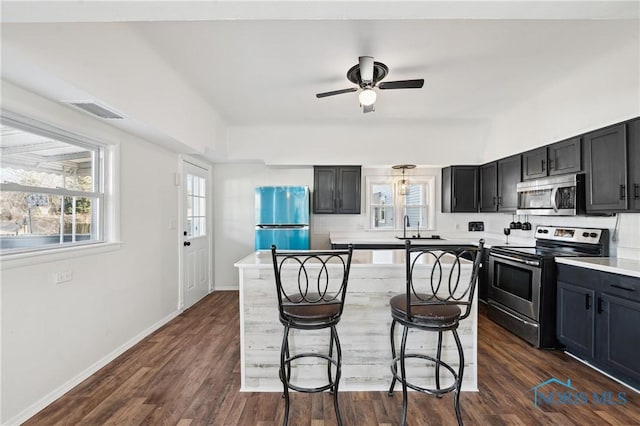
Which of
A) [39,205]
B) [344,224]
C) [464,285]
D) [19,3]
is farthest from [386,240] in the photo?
[19,3]

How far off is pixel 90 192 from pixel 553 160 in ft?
15.3

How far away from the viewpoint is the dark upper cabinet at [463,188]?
192 inches

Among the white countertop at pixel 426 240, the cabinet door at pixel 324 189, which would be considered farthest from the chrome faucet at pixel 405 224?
the cabinet door at pixel 324 189

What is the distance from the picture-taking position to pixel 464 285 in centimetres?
231

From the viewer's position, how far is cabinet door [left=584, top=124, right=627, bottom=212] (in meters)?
2.53

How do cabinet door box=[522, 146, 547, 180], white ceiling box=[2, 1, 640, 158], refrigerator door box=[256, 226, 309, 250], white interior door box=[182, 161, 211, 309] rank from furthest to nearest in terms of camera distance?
1. refrigerator door box=[256, 226, 309, 250]
2. white interior door box=[182, 161, 211, 309]
3. cabinet door box=[522, 146, 547, 180]
4. white ceiling box=[2, 1, 640, 158]

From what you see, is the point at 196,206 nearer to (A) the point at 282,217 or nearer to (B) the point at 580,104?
(A) the point at 282,217

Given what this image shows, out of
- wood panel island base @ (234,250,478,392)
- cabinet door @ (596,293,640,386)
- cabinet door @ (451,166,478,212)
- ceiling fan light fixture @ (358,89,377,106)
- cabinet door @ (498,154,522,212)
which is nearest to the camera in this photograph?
cabinet door @ (596,293,640,386)

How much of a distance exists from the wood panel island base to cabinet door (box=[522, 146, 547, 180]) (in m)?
2.10

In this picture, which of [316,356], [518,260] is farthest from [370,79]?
[518,260]

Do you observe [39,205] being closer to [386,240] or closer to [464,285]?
[464,285]

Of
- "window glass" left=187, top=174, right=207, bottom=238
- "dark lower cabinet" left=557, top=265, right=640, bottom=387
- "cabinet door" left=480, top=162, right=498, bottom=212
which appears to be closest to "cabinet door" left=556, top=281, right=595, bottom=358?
"dark lower cabinet" left=557, top=265, right=640, bottom=387

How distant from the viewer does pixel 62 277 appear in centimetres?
222

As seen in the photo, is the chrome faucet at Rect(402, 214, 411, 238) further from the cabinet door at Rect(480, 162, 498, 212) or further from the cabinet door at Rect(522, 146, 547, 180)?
the cabinet door at Rect(522, 146, 547, 180)
